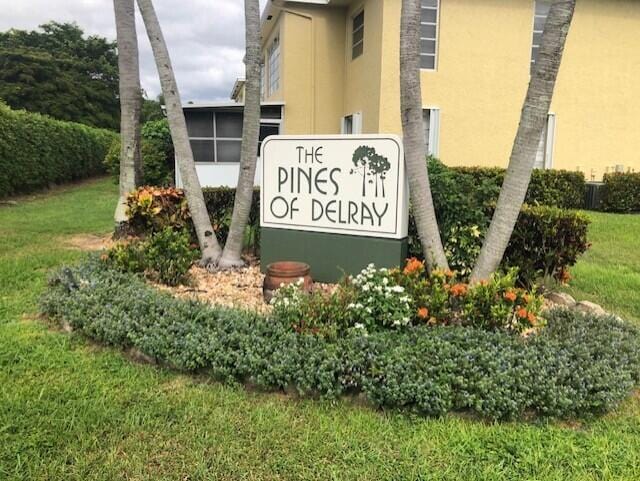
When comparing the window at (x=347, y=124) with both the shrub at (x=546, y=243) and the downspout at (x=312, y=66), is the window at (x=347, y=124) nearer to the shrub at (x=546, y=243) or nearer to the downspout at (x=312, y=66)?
the downspout at (x=312, y=66)

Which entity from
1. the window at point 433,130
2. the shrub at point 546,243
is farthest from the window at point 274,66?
the shrub at point 546,243

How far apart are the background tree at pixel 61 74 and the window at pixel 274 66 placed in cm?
1983

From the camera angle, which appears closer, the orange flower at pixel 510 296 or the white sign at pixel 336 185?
the orange flower at pixel 510 296

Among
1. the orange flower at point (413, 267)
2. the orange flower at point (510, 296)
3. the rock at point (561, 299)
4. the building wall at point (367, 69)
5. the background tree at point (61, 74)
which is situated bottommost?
the rock at point (561, 299)

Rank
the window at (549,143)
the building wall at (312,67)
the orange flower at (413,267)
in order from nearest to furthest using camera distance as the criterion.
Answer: the orange flower at (413,267), the window at (549,143), the building wall at (312,67)

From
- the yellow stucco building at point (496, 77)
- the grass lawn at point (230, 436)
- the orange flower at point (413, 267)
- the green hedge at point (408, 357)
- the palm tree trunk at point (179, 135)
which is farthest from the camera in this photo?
the yellow stucco building at point (496, 77)

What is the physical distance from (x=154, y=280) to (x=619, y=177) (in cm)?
1104

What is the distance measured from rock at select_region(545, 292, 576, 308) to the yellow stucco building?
759 centimetres

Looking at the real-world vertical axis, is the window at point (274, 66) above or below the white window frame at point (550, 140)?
above

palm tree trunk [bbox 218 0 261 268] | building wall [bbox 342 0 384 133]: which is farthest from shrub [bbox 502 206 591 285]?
building wall [bbox 342 0 384 133]

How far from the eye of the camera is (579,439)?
8.84 feet

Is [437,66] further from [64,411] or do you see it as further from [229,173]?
[64,411]

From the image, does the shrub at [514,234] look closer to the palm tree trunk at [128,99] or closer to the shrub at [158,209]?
the shrub at [158,209]

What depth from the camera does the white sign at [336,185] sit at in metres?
4.70
